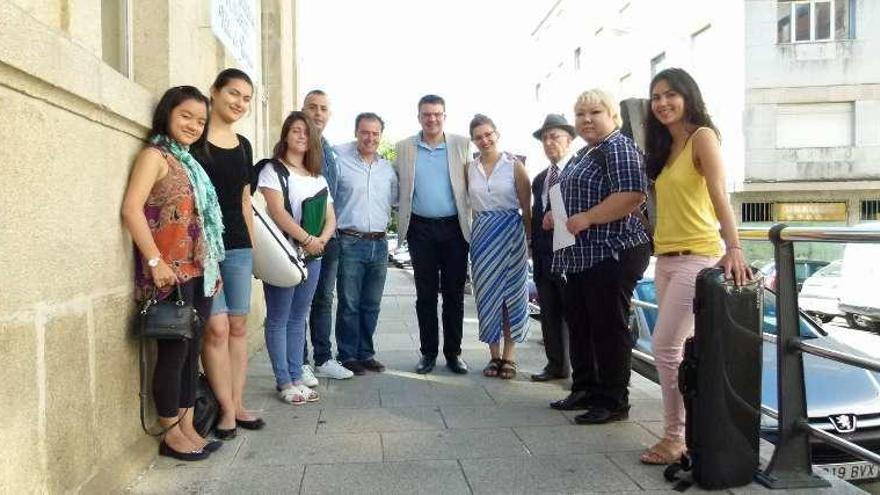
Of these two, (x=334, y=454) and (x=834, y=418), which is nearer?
(x=334, y=454)

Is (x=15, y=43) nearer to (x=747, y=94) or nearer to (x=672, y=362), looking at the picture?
(x=672, y=362)

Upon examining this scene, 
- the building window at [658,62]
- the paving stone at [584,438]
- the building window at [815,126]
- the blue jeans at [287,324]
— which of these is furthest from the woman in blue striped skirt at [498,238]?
the building window at [658,62]

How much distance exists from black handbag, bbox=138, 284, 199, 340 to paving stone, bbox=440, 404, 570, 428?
5.74 ft

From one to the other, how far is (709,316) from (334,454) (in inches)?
77.3

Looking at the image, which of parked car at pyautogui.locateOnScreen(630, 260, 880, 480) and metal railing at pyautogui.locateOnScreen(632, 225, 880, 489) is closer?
metal railing at pyautogui.locateOnScreen(632, 225, 880, 489)

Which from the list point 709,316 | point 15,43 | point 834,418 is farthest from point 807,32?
point 15,43

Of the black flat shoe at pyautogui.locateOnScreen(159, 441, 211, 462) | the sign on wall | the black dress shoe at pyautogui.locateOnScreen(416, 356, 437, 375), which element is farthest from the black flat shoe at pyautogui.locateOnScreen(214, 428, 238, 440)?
the sign on wall

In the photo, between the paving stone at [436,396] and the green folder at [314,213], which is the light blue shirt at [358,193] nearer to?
the green folder at [314,213]

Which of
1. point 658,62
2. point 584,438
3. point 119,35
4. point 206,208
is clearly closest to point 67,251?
point 206,208

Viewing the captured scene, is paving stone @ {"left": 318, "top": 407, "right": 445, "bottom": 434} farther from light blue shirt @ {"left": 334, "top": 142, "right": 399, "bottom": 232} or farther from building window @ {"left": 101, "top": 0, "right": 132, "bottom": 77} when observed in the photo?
building window @ {"left": 101, "top": 0, "right": 132, "bottom": 77}

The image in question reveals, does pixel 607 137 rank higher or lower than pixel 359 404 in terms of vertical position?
higher

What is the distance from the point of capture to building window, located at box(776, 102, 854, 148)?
26672 mm

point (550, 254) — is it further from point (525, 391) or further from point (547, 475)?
point (547, 475)

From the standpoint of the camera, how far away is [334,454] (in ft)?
12.8
